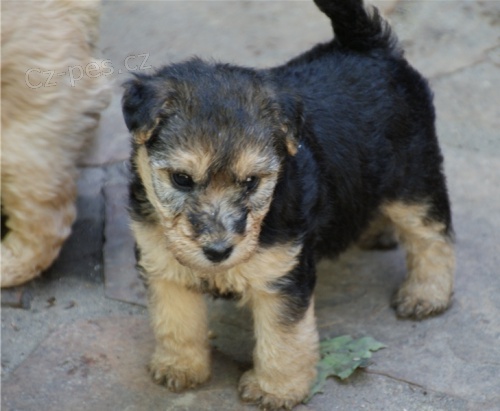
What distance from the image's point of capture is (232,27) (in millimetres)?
7488

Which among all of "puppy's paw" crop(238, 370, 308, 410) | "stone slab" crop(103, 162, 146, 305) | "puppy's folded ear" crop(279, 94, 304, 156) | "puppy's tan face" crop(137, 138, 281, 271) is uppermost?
"puppy's folded ear" crop(279, 94, 304, 156)

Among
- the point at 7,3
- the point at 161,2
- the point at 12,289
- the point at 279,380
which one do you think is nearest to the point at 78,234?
the point at 12,289

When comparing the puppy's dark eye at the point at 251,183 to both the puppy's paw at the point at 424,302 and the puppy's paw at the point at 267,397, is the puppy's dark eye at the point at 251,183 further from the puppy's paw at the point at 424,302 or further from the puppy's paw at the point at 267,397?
the puppy's paw at the point at 424,302

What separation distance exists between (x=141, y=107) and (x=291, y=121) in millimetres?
619

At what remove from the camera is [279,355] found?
4.45 meters

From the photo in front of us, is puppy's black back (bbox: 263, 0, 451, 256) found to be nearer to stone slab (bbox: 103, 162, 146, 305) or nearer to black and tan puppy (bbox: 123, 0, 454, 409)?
black and tan puppy (bbox: 123, 0, 454, 409)

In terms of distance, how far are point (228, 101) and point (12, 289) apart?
203 cm

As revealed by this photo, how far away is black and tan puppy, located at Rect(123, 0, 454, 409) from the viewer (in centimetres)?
396

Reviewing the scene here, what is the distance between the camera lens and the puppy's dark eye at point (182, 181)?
3979 mm

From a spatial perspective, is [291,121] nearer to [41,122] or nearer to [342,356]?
[342,356]

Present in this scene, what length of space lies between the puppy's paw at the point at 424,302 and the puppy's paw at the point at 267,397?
86cm

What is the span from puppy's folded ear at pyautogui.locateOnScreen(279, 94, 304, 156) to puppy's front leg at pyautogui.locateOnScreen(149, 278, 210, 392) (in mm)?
854

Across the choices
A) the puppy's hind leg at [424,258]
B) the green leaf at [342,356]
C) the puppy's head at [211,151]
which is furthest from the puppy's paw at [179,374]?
the puppy's hind leg at [424,258]

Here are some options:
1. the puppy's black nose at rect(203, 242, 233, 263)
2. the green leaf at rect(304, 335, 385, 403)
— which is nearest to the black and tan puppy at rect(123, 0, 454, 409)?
the puppy's black nose at rect(203, 242, 233, 263)
